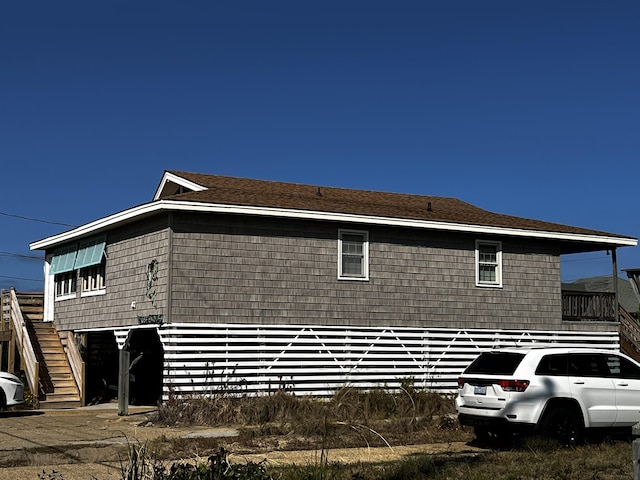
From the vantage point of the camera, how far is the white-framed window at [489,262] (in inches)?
997

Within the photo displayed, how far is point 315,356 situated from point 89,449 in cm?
900

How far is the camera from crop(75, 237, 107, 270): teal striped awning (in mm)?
24953

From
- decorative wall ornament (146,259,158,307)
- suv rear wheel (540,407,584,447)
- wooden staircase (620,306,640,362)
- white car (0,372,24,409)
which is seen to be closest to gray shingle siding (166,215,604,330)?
decorative wall ornament (146,259,158,307)

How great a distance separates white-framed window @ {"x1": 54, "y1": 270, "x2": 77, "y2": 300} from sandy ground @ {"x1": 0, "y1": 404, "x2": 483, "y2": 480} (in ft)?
23.1

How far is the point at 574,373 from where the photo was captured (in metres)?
14.7

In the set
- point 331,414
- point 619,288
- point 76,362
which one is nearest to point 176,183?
point 76,362

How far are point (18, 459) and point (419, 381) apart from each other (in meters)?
12.8

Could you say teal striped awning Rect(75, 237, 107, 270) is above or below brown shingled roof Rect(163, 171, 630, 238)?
below

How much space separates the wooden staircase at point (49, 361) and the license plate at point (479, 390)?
13464mm

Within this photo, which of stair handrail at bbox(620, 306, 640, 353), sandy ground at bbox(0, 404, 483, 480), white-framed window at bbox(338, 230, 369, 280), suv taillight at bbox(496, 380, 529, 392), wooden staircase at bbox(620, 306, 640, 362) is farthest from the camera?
stair handrail at bbox(620, 306, 640, 353)

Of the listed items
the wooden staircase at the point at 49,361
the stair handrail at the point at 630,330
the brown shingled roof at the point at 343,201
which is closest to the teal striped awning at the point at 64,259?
the wooden staircase at the point at 49,361

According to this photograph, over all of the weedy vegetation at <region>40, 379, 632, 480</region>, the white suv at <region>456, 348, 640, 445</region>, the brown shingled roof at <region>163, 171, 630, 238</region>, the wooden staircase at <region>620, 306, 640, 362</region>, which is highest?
the brown shingled roof at <region>163, 171, 630, 238</region>

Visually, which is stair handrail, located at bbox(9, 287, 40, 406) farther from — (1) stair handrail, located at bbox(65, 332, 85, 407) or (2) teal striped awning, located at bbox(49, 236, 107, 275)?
(2) teal striped awning, located at bbox(49, 236, 107, 275)

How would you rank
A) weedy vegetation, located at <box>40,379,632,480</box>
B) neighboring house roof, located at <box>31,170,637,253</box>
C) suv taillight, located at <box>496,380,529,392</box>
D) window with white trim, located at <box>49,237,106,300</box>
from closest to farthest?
1. weedy vegetation, located at <box>40,379,632,480</box>
2. suv taillight, located at <box>496,380,529,392</box>
3. neighboring house roof, located at <box>31,170,637,253</box>
4. window with white trim, located at <box>49,237,106,300</box>
